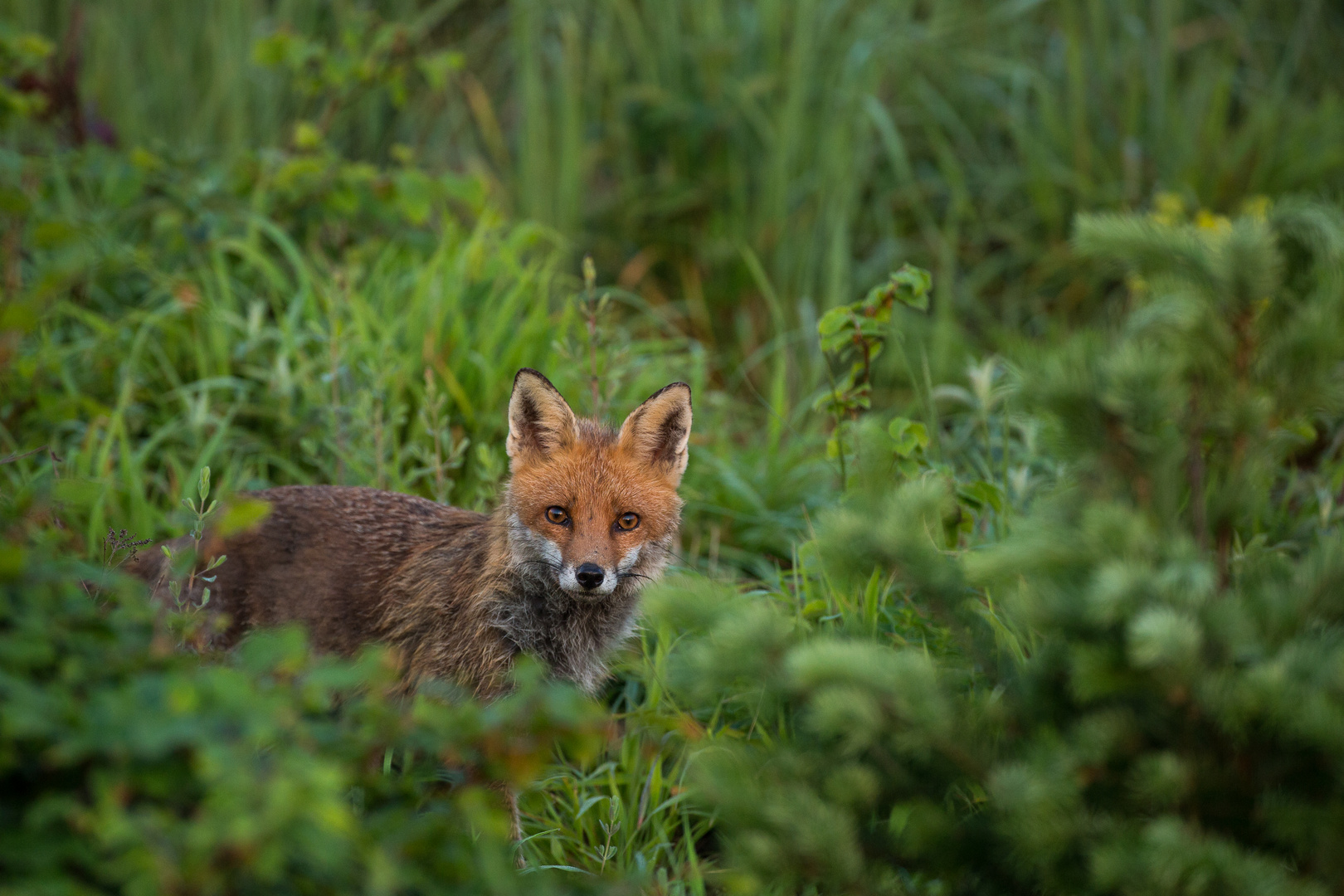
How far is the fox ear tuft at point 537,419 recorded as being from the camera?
12.8ft

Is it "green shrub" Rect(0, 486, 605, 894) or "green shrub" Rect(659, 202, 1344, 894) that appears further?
"green shrub" Rect(659, 202, 1344, 894)

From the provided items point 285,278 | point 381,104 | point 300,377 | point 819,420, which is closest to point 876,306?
point 819,420

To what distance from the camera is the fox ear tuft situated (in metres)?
3.91

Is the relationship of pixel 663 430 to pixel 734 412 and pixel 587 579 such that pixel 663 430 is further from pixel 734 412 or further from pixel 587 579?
pixel 734 412

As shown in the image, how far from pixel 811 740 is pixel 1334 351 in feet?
3.79

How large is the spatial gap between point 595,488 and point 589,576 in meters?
0.38

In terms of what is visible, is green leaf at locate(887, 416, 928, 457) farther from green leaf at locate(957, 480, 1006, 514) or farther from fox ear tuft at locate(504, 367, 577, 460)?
fox ear tuft at locate(504, 367, 577, 460)

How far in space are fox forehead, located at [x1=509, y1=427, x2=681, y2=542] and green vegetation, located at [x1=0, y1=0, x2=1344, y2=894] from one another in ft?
1.45

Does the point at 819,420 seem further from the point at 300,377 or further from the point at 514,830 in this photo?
the point at 514,830

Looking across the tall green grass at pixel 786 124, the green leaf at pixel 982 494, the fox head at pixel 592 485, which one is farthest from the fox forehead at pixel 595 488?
the tall green grass at pixel 786 124

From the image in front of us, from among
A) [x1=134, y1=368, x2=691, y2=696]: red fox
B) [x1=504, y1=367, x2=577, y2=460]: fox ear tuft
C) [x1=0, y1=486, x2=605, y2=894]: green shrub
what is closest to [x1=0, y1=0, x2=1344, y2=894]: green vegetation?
[x1=0, y1=486, x2=605, y2=894]: green shrub

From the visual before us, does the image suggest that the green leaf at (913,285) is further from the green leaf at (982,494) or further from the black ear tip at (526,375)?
the black ear tip at (526,375)

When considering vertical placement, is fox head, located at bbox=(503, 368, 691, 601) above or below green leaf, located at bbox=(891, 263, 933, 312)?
below

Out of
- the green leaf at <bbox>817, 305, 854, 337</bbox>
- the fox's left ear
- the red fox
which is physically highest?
the green leaf at <bbox>817, 305, 854, 337</bbox>
